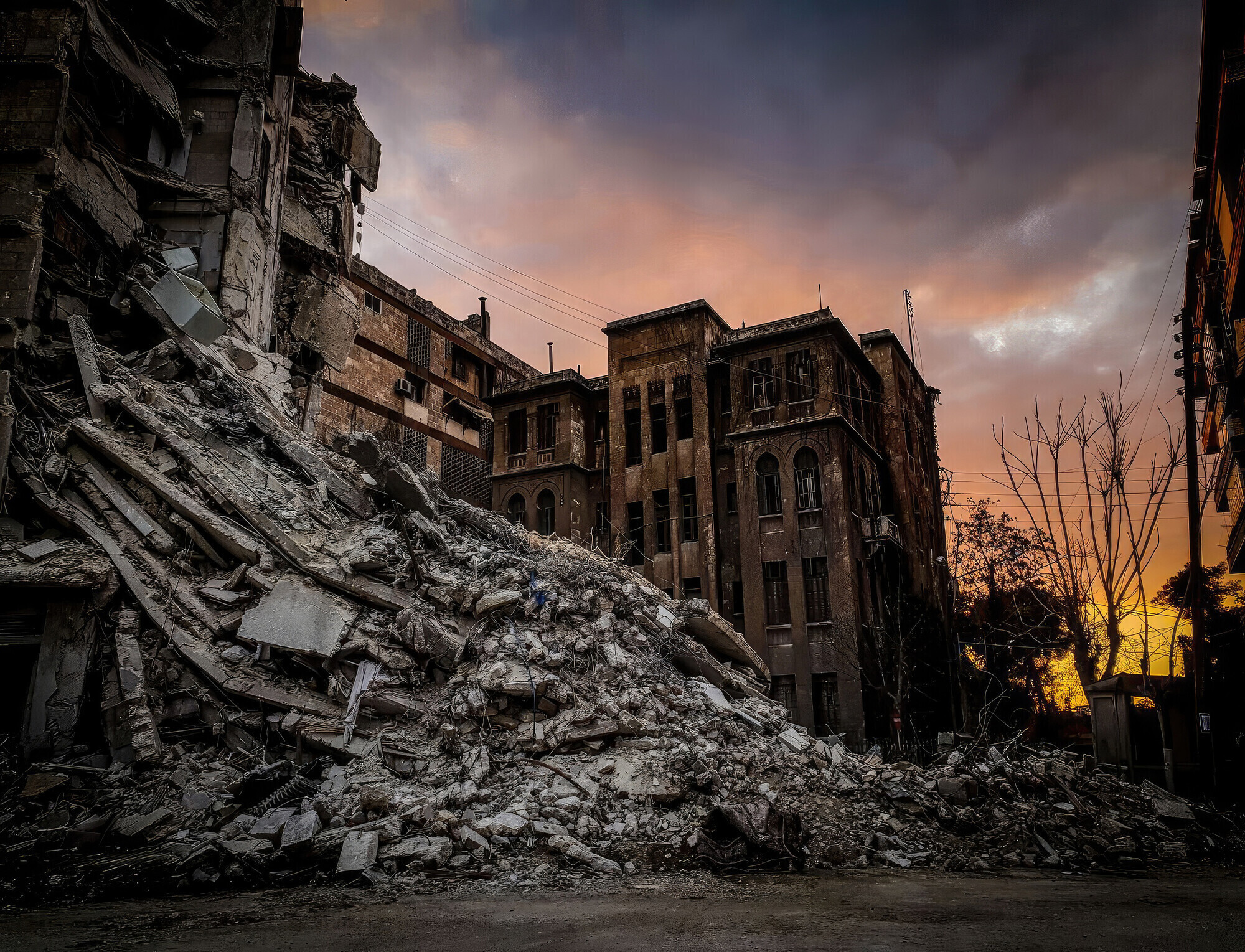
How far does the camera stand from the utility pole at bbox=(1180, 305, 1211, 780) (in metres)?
14.1

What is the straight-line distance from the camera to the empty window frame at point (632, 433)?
103ft

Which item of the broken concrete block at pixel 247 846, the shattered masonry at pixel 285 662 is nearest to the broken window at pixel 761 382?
the shattered masonry at pixel 285 662

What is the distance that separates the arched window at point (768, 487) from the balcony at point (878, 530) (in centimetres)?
302

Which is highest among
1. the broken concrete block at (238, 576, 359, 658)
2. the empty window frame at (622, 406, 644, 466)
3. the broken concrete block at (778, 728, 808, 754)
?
the empty window frame at (622, 406, 644, 466)

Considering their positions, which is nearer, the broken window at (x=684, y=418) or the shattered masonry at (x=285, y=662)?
the shattered masonry at (x=285, y=662)

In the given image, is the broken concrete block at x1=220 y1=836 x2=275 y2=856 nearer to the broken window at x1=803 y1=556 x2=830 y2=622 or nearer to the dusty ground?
the dusty ground

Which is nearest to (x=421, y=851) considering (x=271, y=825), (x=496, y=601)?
(x=271, y=825)

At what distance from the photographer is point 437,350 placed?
35531 millimetres

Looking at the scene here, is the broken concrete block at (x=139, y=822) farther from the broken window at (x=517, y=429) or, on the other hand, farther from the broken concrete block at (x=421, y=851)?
the broken window at (x=517, y=429)

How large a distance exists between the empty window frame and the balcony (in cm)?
909

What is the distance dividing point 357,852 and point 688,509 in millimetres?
22469

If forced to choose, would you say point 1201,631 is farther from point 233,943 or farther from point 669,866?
point 233,943

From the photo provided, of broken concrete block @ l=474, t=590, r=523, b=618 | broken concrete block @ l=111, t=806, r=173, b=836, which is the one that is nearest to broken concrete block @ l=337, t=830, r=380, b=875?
broken concrete block @ l=111, t=806, r=173, b=836

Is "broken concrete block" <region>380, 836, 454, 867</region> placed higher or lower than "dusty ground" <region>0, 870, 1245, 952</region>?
higher
